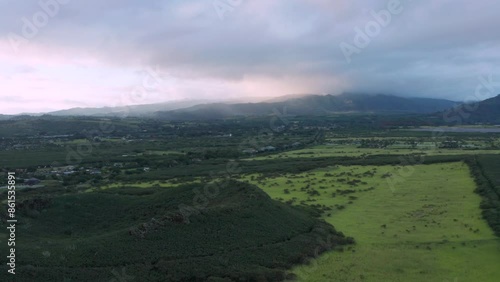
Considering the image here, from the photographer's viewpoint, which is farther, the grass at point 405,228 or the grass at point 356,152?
the grass at point 356,152

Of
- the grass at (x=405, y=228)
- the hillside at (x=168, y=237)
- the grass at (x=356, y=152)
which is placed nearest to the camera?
the hillside at (x=168, y=237)

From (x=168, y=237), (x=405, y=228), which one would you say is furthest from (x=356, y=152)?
(x=168, y=237)

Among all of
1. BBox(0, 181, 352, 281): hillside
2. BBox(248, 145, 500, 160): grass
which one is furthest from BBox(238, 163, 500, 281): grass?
BBox(248, 145, 500, 160): grass

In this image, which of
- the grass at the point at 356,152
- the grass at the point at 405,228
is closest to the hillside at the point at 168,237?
the grass at the point at 405,228

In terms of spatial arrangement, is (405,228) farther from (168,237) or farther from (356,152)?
(356,152)

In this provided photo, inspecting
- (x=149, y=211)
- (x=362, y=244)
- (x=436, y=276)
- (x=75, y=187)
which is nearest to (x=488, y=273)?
(x=436, y=276)

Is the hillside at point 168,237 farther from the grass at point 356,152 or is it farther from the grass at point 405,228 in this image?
the grass at point 356,152

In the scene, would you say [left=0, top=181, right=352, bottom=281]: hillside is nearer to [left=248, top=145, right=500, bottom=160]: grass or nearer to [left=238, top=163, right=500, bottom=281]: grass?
[left=238, top=163, right=500, bottom=281]: grass
